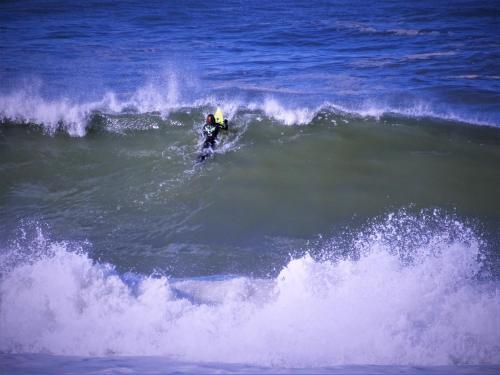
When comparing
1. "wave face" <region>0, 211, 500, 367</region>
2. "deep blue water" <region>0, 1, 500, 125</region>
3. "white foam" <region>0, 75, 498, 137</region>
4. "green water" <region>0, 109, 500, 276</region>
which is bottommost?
"wave face" <region>0, 211, 500, 367</region>

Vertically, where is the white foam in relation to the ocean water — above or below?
above

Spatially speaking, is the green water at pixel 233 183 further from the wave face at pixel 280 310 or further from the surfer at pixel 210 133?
the wave face at pixel 280 310

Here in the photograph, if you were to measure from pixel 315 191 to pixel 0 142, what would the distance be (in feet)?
25.8

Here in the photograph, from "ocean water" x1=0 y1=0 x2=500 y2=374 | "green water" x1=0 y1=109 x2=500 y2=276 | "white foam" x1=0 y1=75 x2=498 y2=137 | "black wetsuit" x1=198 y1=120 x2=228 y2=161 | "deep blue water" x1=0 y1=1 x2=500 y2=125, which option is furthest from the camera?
"deep blue water" x1=0 y1=1 x2=500 y2=125

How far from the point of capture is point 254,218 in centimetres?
781

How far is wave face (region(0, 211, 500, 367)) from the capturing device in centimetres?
477

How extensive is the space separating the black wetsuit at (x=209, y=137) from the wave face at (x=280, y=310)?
396cm

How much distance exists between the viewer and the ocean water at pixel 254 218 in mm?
4910

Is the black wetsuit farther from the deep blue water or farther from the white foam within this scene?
the deep blue water

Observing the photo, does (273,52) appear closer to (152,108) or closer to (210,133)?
(152,108)

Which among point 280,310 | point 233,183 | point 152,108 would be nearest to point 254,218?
point 233,183

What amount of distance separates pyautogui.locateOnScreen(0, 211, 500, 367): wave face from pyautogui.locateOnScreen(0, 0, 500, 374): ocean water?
0.08 feet

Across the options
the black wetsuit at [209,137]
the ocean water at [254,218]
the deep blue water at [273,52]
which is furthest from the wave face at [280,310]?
the deep blue water at [273,52]

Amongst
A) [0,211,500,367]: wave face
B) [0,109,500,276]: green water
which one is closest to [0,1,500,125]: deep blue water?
[0,109,500,276]: green water
